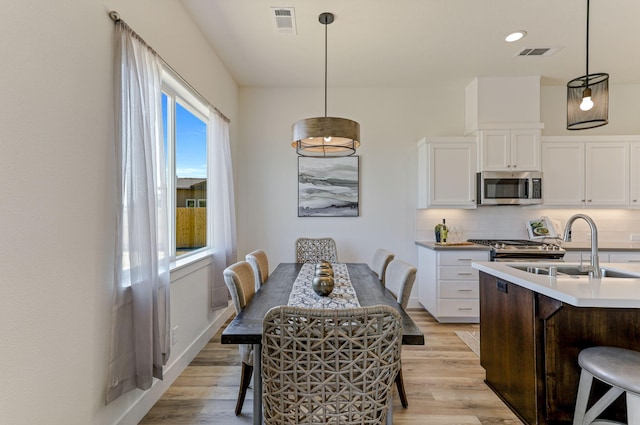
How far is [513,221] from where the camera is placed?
410 cm

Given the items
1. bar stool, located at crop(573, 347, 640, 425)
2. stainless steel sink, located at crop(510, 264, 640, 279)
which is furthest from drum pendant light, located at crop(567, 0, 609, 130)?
bar stool, located at crop(573, 347, 640, 425)

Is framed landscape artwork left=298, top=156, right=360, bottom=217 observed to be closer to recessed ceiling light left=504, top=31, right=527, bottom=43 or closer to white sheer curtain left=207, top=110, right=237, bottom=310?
white sheer curtain left=207, top=110, right=237, bottom=310

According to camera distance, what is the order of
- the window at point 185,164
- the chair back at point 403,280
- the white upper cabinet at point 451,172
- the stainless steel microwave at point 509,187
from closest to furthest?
the chair back at point 403,280, the window at point 185,164, the stainless steel microwave at point 509,187, the white upper cabinet at point 451,172

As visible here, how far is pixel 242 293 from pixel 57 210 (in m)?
0.96

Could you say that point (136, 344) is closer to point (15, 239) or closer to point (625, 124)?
point (15, 239)

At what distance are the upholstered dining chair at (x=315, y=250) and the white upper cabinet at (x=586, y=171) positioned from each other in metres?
2.63

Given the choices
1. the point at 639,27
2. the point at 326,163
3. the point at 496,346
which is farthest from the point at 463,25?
the point at 496,346

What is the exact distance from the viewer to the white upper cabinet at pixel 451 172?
12.6 feet

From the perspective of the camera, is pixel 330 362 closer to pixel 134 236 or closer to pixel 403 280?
pixel 403 280

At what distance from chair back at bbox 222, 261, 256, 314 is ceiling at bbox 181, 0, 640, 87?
2.06 metres

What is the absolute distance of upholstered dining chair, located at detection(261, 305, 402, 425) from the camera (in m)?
1.13

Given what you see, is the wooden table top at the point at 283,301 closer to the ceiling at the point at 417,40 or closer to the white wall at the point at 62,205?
the white wall at the point at 62,205

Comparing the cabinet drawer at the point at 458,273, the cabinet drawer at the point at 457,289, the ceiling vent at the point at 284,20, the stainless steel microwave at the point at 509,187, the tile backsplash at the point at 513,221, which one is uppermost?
the ceiling vent at the point at 284,20

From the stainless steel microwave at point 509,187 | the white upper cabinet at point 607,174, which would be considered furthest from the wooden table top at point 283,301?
the white upper cabinet at point 607,174
